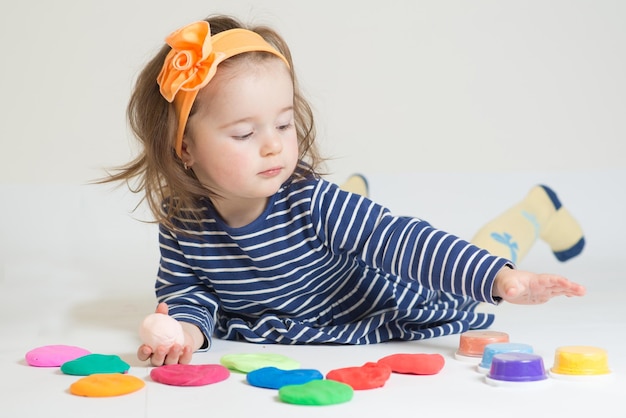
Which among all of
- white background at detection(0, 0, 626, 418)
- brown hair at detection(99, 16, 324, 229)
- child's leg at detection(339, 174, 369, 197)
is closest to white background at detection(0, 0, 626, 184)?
white background at detection(0, 0, 626, 418)

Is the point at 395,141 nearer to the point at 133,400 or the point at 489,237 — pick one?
the point at 489,237

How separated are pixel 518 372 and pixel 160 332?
47 cm

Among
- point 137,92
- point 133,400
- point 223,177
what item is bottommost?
point 133,400

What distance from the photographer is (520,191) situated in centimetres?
270

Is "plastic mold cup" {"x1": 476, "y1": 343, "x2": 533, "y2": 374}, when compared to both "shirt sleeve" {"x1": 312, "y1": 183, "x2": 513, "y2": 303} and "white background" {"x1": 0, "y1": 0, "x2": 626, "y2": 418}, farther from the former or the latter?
"white background" {"x1": 0, "y1": 0, "x2": 626, "y2": 418}

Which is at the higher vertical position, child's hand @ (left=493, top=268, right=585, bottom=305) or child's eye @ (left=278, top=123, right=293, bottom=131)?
child's eye @ (left=278, top=123, right=293, bottom=131)

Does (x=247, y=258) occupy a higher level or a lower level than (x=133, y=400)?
higher

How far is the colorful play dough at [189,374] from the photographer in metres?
1.21

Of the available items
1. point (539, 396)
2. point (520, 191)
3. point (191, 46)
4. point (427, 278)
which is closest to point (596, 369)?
point (539, 396)

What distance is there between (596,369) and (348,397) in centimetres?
33

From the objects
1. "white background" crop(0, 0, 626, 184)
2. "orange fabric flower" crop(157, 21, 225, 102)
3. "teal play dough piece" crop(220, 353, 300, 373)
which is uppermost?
"white background" crop(0, 0, 626, 184)

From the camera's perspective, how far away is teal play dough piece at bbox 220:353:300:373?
50.3 inches

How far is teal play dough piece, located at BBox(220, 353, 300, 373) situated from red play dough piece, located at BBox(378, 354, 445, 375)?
12 cm

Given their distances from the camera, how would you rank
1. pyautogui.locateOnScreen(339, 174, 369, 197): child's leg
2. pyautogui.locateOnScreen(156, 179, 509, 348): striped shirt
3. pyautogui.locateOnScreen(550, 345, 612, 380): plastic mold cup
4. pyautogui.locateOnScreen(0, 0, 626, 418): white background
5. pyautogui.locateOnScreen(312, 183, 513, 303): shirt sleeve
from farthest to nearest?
pyautogui.locateOnScreen(0, 0, 626, 418): white background
pyautogui.locateOnScreen(339, 174, 369, 197): child's leg
pyautogui.locateOnScreen(156, 179, 509, 348): striped shirt
pyautogui.locateOnScreen(312, 183, 513, 303): shirt sleeve
pyautogui.locateOnScreen(550, 345, 612, 380): plastic mold cup
